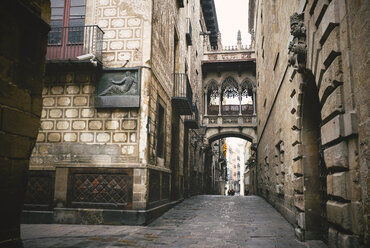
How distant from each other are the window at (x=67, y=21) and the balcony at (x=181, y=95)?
4.22 m

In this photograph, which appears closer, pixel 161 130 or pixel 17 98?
pixel 17 98

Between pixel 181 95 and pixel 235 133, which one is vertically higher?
pixel 235 133

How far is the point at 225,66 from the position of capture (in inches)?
1029

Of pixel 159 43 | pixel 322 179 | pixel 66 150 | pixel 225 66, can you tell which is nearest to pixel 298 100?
pixel 322 179

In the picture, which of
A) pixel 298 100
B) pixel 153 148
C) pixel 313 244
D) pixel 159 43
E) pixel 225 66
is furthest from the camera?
pixel 225 66

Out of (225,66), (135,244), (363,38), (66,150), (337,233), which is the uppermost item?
(225,66)

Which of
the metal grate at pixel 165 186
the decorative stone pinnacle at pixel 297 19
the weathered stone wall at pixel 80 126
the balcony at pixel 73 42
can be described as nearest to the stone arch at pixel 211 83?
the metal grate at pixel 165 186

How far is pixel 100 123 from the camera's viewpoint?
26.8 feet

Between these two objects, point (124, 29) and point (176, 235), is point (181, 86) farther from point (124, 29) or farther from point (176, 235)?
point (176, 235)

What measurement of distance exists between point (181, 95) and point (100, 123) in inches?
195

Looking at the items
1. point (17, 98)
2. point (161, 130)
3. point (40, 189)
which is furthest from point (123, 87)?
point (17, 98)

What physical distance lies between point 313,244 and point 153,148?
4765 millimetres

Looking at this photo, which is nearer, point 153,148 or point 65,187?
point 65,187

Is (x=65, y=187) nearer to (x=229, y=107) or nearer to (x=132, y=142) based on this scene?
(x=132, y=142)
